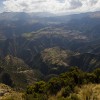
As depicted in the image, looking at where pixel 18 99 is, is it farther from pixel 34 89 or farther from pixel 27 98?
pixel 34 89

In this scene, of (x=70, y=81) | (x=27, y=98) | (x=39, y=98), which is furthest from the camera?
(x=70, y=81)

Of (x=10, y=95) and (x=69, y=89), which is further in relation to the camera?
(x=10, y=95)

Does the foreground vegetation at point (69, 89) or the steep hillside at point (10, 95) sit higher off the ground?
the foreground vegetation at point (69, 89)

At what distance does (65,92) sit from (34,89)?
10.6 m

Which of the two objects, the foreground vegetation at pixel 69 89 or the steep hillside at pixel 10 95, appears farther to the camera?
the steep hillside at pixel 10 95

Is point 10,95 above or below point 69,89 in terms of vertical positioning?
below

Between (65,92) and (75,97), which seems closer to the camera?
(75,97)

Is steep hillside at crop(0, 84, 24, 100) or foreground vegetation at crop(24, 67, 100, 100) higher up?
foreground vegetation at crop(24, 67, 100, 100)

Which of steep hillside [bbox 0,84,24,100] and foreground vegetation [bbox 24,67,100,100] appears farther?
steep hillside [bbox 0,84,24,100]

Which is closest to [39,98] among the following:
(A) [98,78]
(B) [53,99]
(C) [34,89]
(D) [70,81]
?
(B) [53,99]

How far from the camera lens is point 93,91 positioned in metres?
26.5

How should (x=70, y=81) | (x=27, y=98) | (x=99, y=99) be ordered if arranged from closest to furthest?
(x=99, y=99) < (x=27, y=98) < (x=70, y=81)

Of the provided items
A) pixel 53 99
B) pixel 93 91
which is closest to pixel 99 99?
pixel 93 91

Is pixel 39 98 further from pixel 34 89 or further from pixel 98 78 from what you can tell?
pixel 98 78
